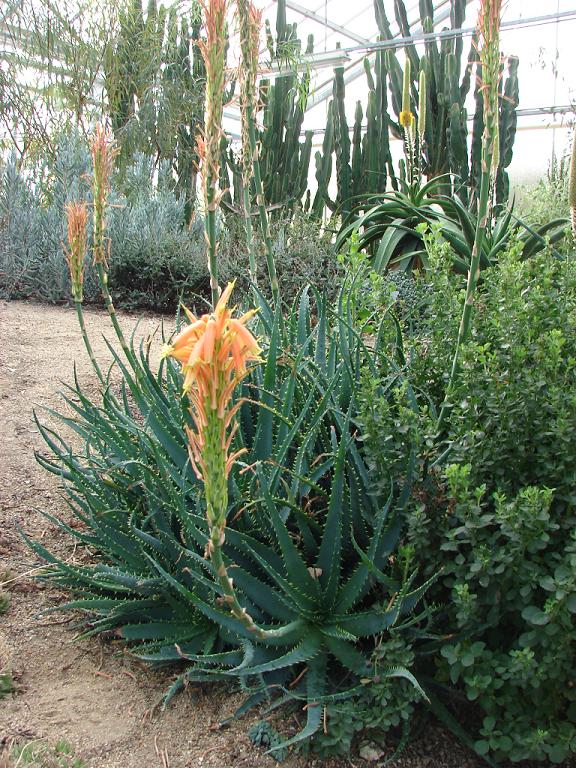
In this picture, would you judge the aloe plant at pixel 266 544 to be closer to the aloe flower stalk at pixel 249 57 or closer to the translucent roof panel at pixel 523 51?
the aloe flower stalk at pixel 249 57

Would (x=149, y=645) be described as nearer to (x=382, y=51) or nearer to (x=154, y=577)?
(x=154, y=577)

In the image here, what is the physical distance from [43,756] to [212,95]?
1.32 meters

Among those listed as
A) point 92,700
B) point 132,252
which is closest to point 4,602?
point 92,700

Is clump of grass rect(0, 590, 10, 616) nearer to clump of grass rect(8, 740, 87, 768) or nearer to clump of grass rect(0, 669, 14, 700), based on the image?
clump of grass rect(0, 669, 14, 700)

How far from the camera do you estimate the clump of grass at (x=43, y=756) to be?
4.85ft

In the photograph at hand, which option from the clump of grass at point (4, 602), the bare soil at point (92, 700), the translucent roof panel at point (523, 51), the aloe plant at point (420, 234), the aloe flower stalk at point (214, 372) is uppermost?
the translucent roof panel at point (523, 51)

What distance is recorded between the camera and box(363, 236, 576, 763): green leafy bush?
1.43 metres

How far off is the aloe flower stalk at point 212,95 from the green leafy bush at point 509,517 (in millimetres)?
511

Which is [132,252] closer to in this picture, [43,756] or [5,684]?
[5,684]

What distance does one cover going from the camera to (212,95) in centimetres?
153

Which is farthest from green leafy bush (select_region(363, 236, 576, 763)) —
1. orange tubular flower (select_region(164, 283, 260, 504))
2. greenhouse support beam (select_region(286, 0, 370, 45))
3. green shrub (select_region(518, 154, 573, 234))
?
greenhouse support beam (select_region(286, 0, 370, 45))

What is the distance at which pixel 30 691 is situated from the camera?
5.96 feet

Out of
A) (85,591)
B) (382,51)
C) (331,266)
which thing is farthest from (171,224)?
(85,591)

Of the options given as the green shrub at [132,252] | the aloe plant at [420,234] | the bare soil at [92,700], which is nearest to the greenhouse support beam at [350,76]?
the green shrub at [132,252]
